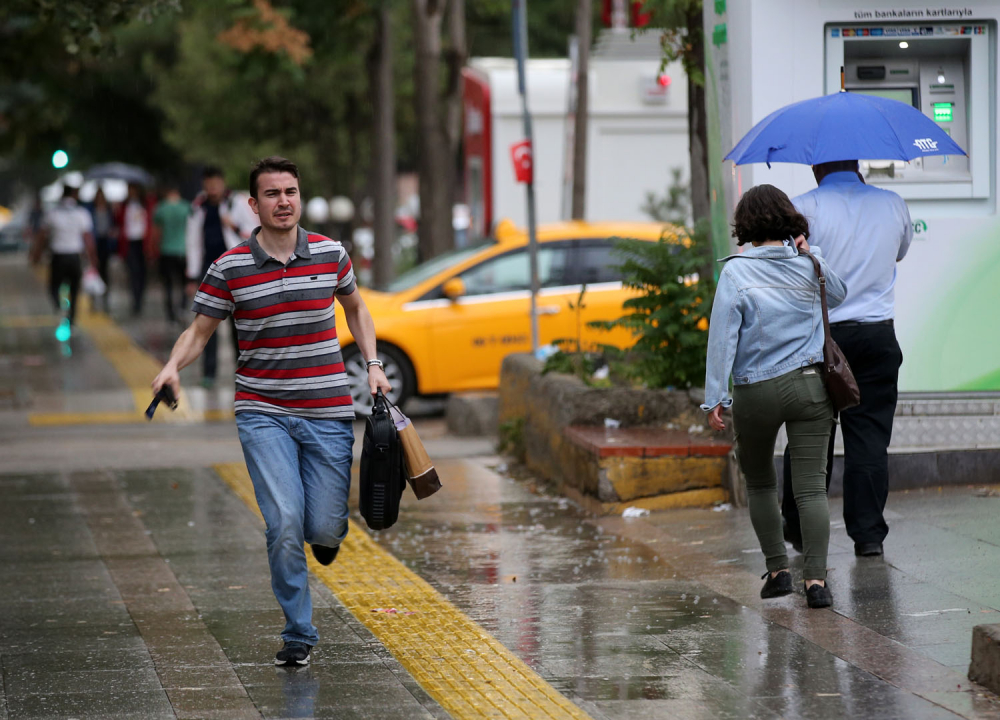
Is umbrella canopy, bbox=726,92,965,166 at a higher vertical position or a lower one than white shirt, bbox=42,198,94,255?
higher

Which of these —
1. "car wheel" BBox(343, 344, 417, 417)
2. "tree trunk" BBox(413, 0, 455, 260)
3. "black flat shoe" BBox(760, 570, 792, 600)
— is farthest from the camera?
"tree trunk" BBox(413, 0, 455, 260)

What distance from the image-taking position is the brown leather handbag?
559 centimetres

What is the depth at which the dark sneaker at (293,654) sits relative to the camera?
509 centimetres

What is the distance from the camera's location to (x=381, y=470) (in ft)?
17.1

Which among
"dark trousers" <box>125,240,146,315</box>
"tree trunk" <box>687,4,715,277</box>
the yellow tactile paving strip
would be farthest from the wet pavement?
"dark trousers" <box>125,240,146,315</box>

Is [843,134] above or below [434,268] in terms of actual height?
above

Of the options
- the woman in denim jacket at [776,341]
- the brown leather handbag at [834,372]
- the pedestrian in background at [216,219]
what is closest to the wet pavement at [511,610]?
the woman in denim jacket at [776,341]

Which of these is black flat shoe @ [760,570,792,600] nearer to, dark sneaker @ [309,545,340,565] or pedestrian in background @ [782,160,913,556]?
pedestrian in background @ [782,160,913,556]

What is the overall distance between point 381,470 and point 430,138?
13.5 meters

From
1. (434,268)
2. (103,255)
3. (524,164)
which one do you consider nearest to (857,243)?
(524,164)

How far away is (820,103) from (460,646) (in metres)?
2.74

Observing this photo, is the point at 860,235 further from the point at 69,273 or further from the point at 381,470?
the point at 69,273

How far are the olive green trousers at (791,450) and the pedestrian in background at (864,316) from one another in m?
0.36

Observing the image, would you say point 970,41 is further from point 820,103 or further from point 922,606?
point 922,606
